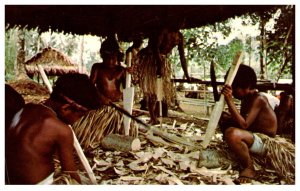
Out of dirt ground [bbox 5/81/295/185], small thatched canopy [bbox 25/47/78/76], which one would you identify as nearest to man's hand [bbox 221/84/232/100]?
dirt ground [bbox 5/81/295/185]

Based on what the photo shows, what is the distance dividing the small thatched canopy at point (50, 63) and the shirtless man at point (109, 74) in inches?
208

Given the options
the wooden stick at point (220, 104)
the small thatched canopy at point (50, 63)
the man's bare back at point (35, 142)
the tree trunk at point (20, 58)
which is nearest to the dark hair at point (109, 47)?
the wooden stick at point (220, 104)

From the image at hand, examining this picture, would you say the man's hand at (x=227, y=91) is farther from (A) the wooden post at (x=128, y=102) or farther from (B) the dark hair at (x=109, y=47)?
(B) the dark hair at (x=109, y=47)

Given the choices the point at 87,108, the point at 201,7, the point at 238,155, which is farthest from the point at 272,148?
the point at 87,108

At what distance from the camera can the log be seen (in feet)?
12.0

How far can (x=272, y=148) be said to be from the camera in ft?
9.97

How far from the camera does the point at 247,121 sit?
3018 millimetres

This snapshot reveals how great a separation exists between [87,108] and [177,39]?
2356mm

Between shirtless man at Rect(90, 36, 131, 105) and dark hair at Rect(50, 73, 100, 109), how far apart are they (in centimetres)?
230

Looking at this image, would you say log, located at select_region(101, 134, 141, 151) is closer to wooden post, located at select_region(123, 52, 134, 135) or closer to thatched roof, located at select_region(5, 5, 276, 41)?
wooden post, located at select_region(123, 52, 134, 135)

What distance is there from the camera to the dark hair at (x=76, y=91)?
2117mm

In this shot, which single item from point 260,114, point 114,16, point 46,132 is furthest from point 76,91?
point 114,16

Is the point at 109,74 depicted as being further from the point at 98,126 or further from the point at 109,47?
the point at 98,126

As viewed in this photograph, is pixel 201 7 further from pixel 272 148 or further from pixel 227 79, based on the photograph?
pixel 272 148
